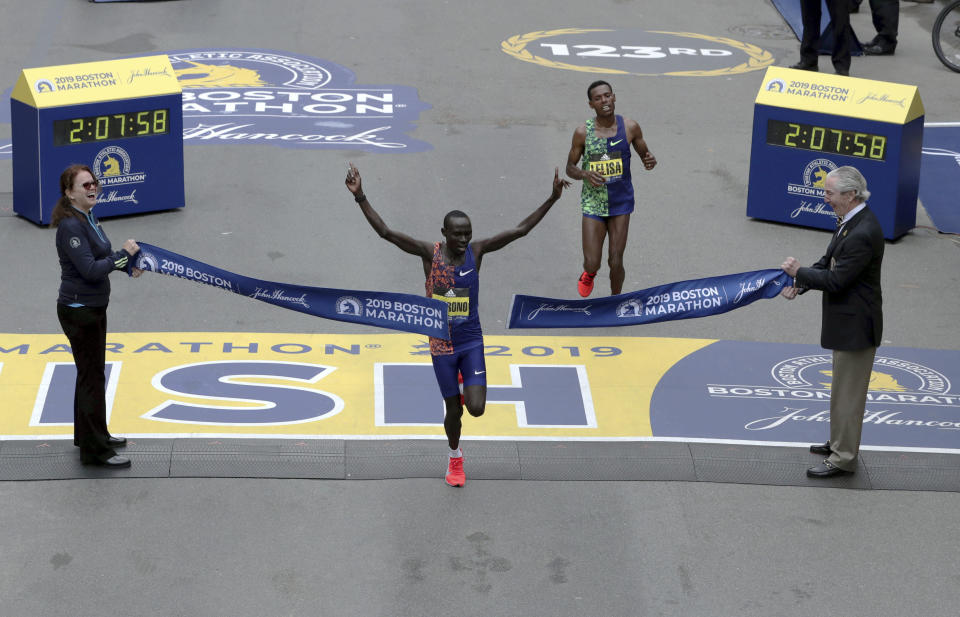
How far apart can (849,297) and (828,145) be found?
5.63 metres

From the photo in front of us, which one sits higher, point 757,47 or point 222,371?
point 757,47

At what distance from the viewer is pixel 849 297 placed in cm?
866

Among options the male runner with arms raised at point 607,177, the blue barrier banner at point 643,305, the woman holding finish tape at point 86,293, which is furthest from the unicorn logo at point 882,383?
the woman holding finish tape at point 86,293

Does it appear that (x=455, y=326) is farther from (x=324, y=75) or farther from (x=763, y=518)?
(x=324, y=75)

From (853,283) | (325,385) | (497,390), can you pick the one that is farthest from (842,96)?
(325,385)


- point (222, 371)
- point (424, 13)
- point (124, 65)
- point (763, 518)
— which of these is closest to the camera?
point (763, 518)

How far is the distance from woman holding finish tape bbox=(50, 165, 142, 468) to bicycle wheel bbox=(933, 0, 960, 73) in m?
15.0

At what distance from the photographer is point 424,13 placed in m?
23.0

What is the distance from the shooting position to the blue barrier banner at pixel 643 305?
30.4 ft

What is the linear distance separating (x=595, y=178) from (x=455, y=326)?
3.28 m

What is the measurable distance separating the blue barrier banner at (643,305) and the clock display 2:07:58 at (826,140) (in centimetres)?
508

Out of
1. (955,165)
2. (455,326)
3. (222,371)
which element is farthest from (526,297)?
(955,165)

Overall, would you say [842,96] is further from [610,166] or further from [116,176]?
[116,176]

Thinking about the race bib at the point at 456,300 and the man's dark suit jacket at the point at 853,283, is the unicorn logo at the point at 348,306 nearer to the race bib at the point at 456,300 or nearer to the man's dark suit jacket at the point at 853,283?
the race bib at the point at 456,300
